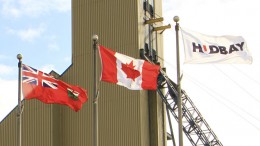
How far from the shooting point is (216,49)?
27438mm

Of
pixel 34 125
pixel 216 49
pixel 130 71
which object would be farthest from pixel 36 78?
pixel 34 125

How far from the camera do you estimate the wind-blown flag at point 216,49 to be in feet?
89.4

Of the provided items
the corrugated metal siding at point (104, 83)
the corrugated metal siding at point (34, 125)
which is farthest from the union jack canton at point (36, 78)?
the corrugated metal siding at point (34, 125)

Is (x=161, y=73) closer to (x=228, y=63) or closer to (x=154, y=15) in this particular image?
(x=154, y=15)

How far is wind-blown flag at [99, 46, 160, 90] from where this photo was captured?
→ 26.6 meters

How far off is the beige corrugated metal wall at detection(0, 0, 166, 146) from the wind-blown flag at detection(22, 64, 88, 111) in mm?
14433

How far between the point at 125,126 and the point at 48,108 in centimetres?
643

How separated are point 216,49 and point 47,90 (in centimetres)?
794

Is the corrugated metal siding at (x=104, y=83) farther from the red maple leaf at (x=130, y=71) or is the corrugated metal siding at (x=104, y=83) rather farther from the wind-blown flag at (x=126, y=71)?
the red maple leaf at (x=130, y=71)

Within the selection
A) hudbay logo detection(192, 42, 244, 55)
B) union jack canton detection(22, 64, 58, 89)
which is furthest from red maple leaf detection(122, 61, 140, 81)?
union jack canton detection(22, 64, 58, 89)

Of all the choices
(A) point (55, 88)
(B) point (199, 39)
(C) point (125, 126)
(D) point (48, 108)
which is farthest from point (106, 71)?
(D) point (48, 108)

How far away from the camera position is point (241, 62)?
27250 millimetres

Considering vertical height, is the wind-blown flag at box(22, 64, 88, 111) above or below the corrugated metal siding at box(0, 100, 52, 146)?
above

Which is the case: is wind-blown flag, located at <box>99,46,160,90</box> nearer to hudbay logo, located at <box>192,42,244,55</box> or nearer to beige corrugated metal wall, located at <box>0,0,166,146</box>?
hudbay logo, located at <box>192,42,244,55</box>
